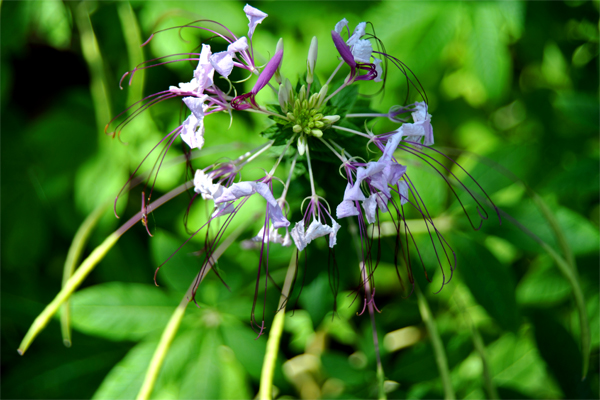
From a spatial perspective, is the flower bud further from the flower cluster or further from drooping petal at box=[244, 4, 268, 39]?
drooping petal at box=[244, 4, 268, 39]

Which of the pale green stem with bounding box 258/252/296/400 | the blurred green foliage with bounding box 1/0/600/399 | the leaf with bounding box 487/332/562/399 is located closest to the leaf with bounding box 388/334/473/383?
the blurred green foliage with bounding box 1/0/600/399

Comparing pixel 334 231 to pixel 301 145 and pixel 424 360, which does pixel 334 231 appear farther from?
pixel 424 360

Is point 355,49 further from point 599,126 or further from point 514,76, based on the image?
point 514,76

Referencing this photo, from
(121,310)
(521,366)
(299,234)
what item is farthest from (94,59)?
(521,366)

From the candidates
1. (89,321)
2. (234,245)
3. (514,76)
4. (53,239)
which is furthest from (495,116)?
(53,239)

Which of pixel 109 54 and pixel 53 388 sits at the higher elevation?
pixel 109 54

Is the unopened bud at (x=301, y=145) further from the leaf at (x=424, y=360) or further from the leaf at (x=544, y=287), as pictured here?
the leaf at (x=544, y=287)
